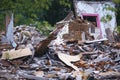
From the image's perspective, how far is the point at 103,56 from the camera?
14539mm

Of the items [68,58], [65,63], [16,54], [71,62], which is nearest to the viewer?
[65,63]

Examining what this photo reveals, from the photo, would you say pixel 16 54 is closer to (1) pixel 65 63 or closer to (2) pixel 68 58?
(1) pixel 65 63

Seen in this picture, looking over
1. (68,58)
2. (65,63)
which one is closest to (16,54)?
(65,63)

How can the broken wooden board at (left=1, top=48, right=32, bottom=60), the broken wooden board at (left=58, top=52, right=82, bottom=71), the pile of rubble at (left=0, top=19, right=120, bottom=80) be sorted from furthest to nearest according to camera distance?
the broken wooden board at (left=1, top=48, right=32, bottom=60), the broken wooden board at (left=58, top=52, right=82, bottom=71), the pile of rubble at (left=0, top=19, right=120, bottom=80)

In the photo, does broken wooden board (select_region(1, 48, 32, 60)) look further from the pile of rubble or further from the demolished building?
the demolished building

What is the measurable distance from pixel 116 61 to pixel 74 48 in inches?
118

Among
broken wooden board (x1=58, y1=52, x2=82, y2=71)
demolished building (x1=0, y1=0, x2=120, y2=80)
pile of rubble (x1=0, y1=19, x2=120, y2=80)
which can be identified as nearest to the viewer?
pile of rubble (x1=0, y1=19, x2=120, y2=80)

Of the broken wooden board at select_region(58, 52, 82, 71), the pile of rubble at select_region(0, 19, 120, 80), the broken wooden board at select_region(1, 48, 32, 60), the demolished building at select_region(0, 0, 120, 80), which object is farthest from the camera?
the broken wooden board at select_region(1, 48, 32, 60)

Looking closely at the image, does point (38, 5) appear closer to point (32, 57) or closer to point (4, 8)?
point (4, 8)

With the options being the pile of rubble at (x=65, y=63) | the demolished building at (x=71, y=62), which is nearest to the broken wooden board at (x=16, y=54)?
the pile of rubble at (x=65, y=63)

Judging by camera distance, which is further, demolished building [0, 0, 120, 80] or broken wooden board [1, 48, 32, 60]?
broken wooden board [1, 48, 32, 60]

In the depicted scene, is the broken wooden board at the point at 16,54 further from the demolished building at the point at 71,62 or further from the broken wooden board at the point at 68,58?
the broken wooden board at the point at 68,58

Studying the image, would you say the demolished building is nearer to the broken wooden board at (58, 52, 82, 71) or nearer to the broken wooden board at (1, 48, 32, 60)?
the broken wooden board at (58, 52, 82, 71)

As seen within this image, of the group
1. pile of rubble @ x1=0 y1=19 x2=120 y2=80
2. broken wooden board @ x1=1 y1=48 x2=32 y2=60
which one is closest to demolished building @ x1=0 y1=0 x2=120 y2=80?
pile of rubble @ x1=0 y1=19 x2=120 y2=80
